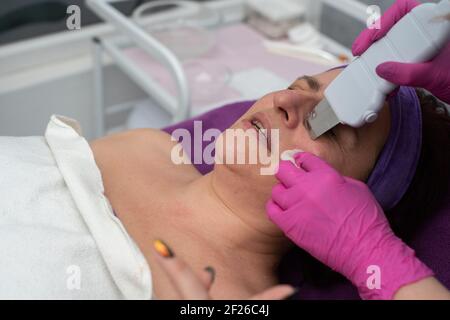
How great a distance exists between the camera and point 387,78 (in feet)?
2.65

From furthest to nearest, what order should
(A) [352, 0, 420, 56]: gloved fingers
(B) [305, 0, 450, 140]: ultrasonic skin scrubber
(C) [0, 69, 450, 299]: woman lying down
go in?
(A) [352, 0, 420, 56]: gloved fingers, (C) [0, 69, 450, 299]: woman lying down, (B) [305, 0, 450, 140]: ultrasonic skin scrubber

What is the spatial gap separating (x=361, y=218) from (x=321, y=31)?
1433 millimetres

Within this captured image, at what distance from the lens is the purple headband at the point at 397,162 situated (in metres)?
0.99

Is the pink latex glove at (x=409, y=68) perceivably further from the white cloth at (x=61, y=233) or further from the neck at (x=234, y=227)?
the white cloth at (x=61, y=233)

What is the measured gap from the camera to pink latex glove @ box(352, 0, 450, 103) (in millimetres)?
800

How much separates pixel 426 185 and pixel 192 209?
0.46m

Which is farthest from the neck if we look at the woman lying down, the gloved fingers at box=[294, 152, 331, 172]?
the gloved fingers at box=[294, 152, 331, 172]

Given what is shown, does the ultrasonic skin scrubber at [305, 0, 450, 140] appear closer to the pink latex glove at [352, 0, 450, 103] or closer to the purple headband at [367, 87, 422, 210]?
A: the pink latex glove at [352, 0, 450, 103]

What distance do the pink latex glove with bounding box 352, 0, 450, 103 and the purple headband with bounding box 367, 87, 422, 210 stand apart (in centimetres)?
8

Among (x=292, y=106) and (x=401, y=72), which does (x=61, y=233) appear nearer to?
(x=292, y=106)

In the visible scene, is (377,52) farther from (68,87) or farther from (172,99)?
(68,87)

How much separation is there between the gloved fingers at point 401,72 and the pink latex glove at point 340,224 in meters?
0.18

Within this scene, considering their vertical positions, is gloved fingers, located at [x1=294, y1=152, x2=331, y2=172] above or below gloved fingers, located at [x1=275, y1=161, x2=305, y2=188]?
above
